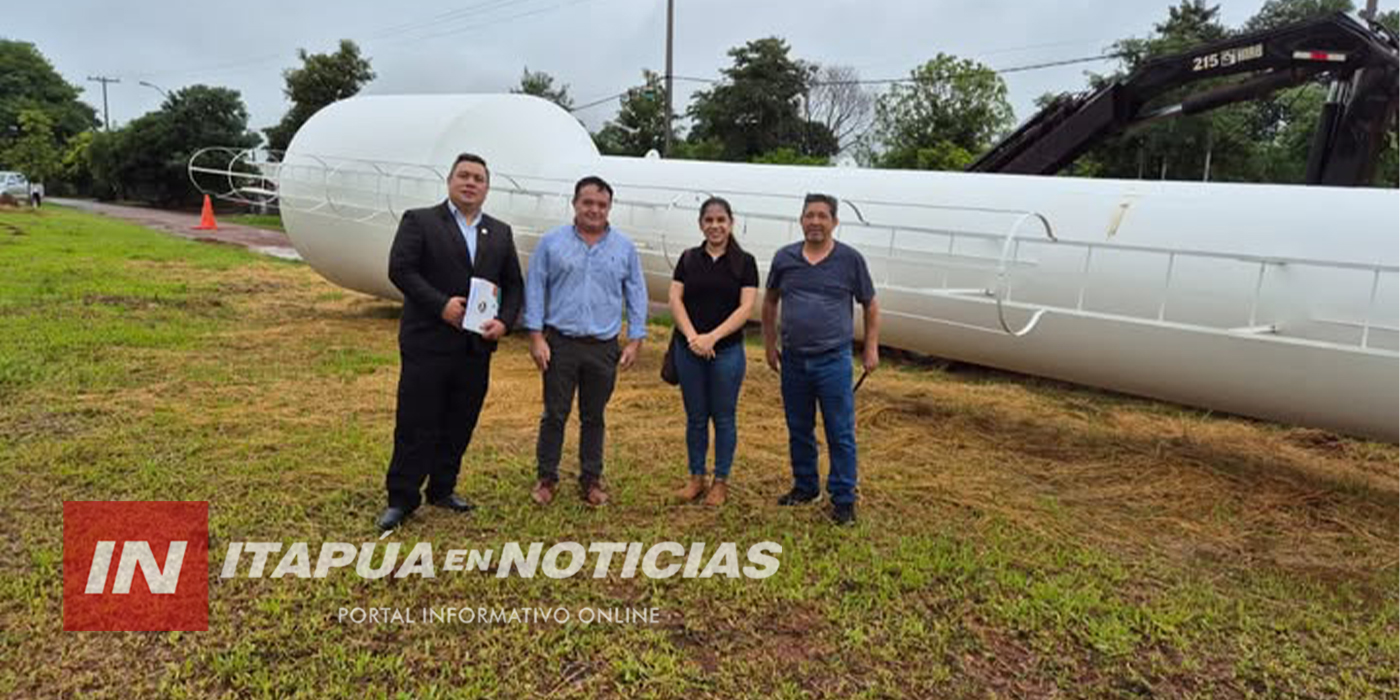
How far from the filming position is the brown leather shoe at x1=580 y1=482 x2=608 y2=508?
4117mm

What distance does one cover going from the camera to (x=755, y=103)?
28.5m

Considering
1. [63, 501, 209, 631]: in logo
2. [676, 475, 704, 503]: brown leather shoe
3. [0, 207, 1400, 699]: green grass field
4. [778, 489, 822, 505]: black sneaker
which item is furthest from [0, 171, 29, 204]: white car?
[778, 489, 822, 505]: black sneaker

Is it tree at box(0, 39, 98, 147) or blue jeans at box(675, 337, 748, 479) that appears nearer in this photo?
blue jeans at box(675, 337, 748, 479)

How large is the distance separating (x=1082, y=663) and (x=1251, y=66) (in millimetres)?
7105

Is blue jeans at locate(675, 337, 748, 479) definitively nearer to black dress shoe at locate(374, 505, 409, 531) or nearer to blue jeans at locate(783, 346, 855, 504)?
blue jeans at locate(783, 346, 855, 504)

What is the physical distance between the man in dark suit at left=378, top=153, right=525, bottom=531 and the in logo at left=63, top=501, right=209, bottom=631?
769 millimetres

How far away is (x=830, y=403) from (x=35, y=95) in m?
78.9

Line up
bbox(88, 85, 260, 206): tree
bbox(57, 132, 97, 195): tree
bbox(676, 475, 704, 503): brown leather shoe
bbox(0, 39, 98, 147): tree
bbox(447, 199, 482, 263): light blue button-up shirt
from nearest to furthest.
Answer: bbox(447, 199, 482, 263): light blue button-up shirt
bbox(676, 475, 704, 503): brown leather shoe
bbox(88, 85, 260, 206): tree
bbox(57, 132, 97, 195): tree
bbox(0, 39, 98, 147): tree

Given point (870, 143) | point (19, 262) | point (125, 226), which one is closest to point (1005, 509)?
point (19, 262)

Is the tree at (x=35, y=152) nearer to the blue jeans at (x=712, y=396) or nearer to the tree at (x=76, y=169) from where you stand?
the tree at (x=76, y=169)

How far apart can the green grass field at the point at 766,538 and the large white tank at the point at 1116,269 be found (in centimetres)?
63

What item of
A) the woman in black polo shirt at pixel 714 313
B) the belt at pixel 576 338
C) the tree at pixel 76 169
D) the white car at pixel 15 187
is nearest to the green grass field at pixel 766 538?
the woman in black polo shirt at pixel 714 313

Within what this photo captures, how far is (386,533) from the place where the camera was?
147 inches

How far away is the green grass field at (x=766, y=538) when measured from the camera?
2.83 meters
